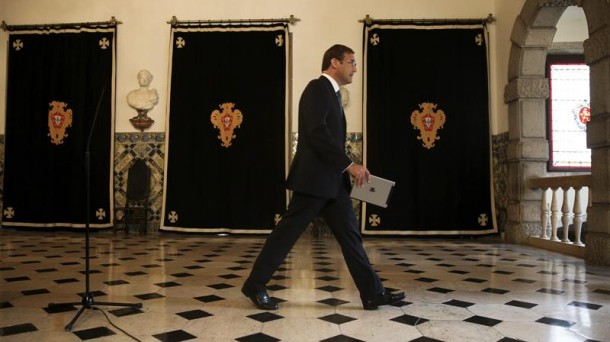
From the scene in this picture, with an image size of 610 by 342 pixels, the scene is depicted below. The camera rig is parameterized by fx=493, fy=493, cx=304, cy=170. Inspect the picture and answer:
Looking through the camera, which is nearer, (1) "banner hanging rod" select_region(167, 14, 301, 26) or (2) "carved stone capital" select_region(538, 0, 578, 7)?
(2) "carved stone capital" select_region(538, 0, 578, 7)

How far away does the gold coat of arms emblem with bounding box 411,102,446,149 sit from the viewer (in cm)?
637

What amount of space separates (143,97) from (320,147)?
500 centimetres

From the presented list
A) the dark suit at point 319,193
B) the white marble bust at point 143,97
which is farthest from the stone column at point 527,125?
the white marble bust at point 143,97

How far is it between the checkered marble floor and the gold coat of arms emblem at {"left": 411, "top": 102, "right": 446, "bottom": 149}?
177cm

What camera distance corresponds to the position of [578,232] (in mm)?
4719

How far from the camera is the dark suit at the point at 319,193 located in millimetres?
2354

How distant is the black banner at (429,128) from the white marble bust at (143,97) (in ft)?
9.56

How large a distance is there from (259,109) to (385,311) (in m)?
4.43

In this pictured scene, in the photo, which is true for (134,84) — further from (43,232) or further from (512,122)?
(512,122)

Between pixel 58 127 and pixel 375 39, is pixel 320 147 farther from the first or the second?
pixel 58 127

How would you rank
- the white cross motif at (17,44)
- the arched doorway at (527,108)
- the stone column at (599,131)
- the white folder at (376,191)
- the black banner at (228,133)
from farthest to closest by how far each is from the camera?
the white cross motif at (17,44), the black banner at (228,133), the arched doorway at (527,108), the stone column at (599,131), the white folder at (376,191)

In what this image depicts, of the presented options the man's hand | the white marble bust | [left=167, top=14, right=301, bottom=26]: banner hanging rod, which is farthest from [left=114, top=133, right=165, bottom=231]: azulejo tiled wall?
the man's hand

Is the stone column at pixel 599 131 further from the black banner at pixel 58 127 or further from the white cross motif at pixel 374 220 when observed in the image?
the black banner at pixel 58 127

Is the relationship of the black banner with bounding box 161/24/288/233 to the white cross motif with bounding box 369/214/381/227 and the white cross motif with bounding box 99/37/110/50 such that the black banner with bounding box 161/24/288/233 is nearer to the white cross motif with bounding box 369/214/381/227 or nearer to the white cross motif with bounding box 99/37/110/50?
the white cross motif with bounding box 99/37/110/50
